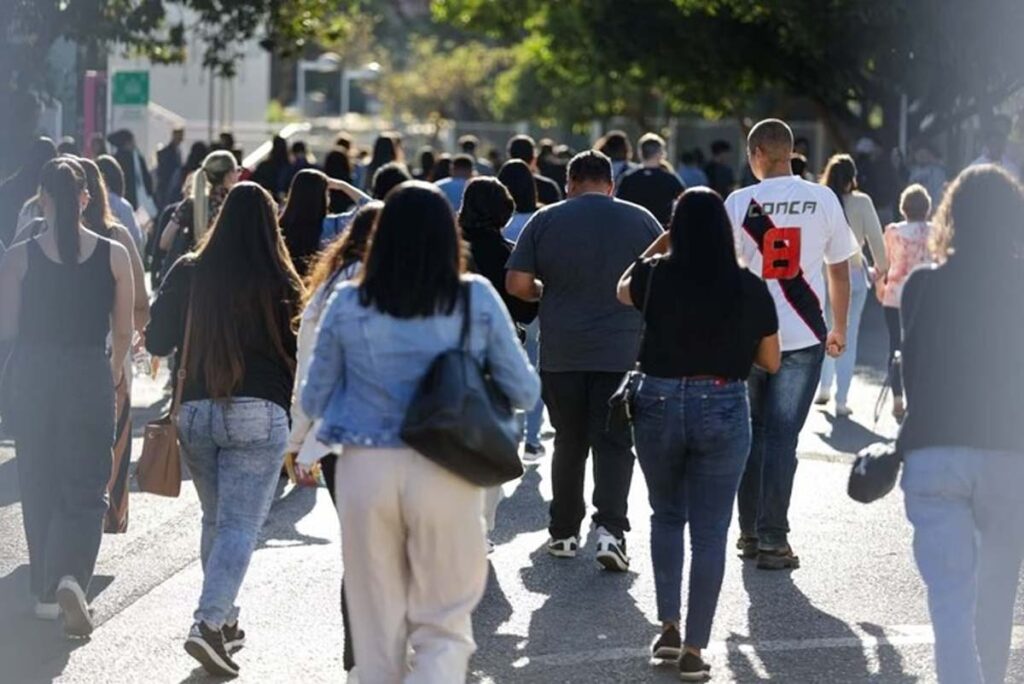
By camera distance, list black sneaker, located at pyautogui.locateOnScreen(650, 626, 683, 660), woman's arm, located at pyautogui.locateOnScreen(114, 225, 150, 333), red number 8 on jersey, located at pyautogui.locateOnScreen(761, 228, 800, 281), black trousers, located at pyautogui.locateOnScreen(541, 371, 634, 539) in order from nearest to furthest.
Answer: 1. black sneaker, located at pyautogui.locateOnScreen(650, 626, 683, 660)
2. woman's arm, located at pyautogui.locateOnScreen(114, 225, 150, 333)
3. red number 8 on jersey, located at pyautogui.locateOnScreen(761, 228, 800, 281)
4. black trousers, located at pyautogui.locateOnScreen(541, 371, 634, 539)

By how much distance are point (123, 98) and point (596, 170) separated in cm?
1815

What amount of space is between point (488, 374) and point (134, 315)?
10.2 feet

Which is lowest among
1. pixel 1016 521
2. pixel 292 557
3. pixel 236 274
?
pixel 292 557

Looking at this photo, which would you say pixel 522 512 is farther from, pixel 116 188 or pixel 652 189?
pixel 652 189

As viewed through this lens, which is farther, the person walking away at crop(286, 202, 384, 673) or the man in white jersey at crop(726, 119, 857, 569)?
the man in white jersey at crop(726, 119, 857, 569)

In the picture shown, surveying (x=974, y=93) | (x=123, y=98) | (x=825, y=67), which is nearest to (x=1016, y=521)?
(x=123, y=98)

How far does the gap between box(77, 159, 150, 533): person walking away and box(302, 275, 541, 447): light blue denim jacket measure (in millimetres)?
2883

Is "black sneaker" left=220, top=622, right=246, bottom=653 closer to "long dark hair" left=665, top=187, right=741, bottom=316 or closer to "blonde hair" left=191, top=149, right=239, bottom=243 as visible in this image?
"long dark hair" left=665, top=187, right=741, bottom=316

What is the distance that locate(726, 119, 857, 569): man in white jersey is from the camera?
907 cm

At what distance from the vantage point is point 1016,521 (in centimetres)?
608

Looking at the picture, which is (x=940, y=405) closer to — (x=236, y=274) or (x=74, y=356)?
(x=236, y=274)

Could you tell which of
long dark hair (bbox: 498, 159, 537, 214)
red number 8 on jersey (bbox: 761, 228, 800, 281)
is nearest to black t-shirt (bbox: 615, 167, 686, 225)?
long dark hair (bbox: 498, 159, 537, 214)

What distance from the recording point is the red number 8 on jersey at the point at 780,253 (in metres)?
9.05

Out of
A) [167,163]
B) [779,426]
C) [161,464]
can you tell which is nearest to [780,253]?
[779,426]
